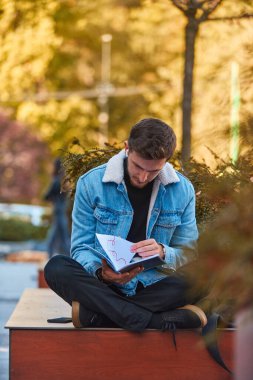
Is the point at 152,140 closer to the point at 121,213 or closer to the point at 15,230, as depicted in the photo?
the point at 121,213

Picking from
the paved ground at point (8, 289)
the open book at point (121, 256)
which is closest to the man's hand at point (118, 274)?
the open book at point (121, 256)

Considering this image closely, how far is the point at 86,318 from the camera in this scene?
5664 mm

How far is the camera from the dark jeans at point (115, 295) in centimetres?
562

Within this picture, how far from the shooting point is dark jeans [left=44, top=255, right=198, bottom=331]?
221 inches

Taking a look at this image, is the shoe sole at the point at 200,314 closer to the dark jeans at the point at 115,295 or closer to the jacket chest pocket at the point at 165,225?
the dark jeans at the point at 115,295

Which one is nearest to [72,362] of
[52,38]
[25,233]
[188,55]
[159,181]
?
[159,181]

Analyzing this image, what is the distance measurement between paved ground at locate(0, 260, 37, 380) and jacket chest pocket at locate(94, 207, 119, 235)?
987 mm

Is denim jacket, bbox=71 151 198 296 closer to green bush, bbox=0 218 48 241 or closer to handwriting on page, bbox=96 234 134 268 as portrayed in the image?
handwriting on page, bbox=96 234 134 268

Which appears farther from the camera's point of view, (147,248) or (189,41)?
(189,41)

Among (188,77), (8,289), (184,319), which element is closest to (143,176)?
(184,319)

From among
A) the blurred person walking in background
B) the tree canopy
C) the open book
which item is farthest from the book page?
the tree canopy

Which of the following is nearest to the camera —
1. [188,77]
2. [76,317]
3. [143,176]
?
→ [76,317]

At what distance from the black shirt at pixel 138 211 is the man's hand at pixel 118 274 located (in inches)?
16.9

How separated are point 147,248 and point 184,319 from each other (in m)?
0.43
